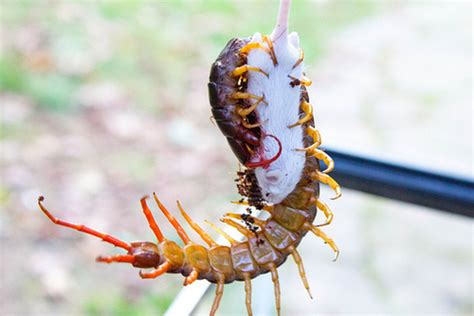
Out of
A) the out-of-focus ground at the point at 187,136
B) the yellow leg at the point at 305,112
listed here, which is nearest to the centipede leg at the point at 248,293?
the yellow leg at the point at 305,112

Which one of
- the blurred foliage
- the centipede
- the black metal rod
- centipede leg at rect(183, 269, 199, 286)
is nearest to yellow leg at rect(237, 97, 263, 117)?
the centipede

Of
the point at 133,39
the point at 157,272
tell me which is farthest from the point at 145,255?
the point at 133,39

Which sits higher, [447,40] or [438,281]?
[447,40]

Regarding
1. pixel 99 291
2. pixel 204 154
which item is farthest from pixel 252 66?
pixel 204 154

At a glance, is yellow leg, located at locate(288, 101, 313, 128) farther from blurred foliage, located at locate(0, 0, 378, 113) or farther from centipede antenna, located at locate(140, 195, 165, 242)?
blurred foliage, located at locate(0, 0, 378, 113)

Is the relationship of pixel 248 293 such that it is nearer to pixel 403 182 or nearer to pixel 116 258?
pixel 116 258

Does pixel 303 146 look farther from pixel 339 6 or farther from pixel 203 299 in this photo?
pixel 339 6
